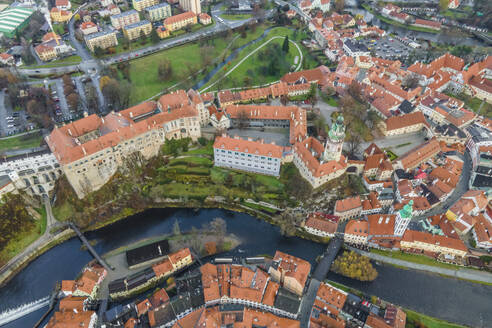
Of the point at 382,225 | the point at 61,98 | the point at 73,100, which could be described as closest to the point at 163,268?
the point at 382,225

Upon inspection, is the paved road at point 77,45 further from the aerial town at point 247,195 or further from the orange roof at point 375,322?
the orange roof at point 375,322

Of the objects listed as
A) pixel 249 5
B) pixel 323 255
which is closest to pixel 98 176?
pixel 323 255

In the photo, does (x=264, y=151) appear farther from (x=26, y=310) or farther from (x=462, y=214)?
(x=26, y=310)

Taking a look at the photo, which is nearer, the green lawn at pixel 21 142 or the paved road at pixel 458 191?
the paved road at pixel 458 191

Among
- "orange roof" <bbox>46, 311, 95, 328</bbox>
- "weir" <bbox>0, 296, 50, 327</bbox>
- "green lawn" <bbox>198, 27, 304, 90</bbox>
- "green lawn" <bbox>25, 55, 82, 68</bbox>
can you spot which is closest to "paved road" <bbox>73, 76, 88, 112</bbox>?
"green lawn" <bbox>25, 55, 82, 68</bbox>

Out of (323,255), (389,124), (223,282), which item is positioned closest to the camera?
(223,282)

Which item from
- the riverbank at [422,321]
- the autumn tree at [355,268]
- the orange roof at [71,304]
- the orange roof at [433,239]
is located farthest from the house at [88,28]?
the riverbank at [422,321]
